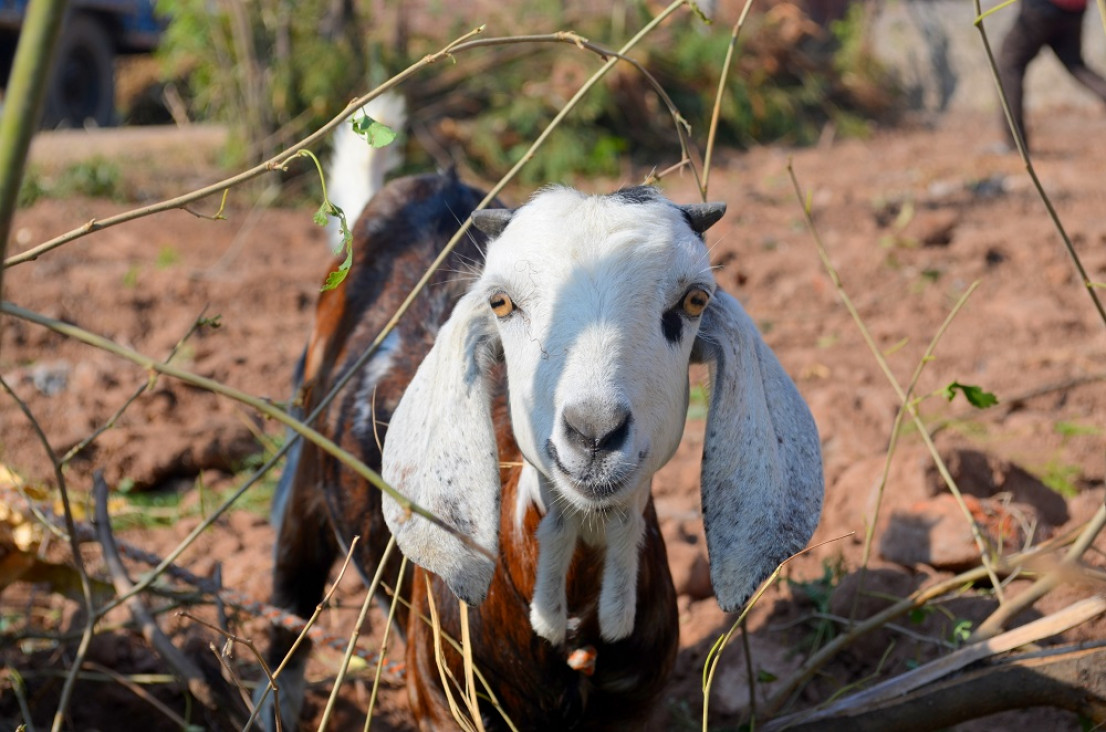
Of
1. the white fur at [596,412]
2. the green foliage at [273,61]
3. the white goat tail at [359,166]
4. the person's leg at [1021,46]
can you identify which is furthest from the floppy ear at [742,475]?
the person's leg at [1021,46]

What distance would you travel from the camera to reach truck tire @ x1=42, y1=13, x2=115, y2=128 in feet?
40.6

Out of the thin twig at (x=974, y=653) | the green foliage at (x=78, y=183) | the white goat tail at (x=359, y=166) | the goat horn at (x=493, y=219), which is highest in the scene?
the goat horn at (x=493, y=219)

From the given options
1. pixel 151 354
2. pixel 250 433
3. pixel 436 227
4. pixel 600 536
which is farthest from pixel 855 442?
pixel 151 354

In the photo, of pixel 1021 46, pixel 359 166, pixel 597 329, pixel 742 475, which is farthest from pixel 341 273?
pixel 1021 46

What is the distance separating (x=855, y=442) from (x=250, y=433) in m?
2.73

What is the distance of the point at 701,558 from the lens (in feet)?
12.6

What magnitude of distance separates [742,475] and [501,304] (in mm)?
621

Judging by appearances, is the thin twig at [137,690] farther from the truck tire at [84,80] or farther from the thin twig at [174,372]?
the truck tire at [84,80]

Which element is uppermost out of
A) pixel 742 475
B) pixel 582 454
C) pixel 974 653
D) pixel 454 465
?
pixel 582 454

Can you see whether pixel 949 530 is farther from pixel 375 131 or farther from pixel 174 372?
pixel 174 372

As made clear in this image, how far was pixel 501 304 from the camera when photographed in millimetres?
2346

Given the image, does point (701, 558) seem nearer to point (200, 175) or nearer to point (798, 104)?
point (200, 175)

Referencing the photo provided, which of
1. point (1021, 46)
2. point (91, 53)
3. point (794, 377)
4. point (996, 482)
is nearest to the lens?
point (996, 482)

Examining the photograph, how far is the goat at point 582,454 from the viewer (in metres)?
→ 2.14
